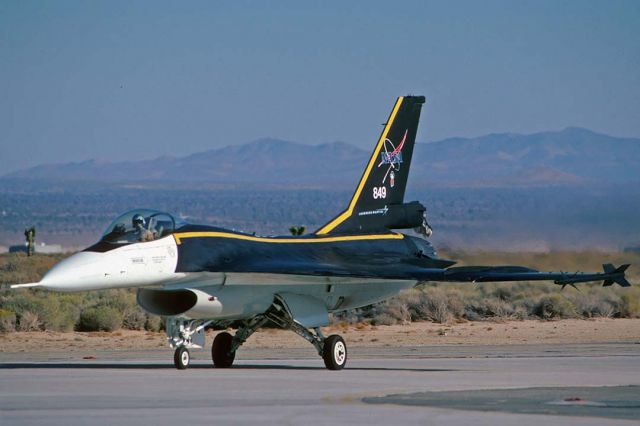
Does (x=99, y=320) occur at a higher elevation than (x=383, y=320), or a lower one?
higher

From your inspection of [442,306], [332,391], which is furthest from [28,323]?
[332,391]

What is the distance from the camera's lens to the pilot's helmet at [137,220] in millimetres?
22592

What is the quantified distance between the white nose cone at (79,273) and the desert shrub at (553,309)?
23.0 meters

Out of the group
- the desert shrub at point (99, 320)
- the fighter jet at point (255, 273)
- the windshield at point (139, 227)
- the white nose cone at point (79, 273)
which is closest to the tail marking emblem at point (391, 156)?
the fighter jet at point (255, 273)

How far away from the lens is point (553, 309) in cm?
4225

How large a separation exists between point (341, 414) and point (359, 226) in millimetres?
11521

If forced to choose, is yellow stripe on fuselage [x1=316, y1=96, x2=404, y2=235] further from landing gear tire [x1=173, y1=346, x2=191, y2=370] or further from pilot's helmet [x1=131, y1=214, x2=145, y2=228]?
pilot's helmet [x1=131, y1=214, x2=145, y2=228]

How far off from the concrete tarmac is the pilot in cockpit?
2.20 meters

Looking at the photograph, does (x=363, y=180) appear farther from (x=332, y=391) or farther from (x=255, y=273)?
(x=332, y=391)

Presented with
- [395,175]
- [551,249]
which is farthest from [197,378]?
[551,249]

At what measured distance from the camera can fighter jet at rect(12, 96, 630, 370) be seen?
22.1 meters

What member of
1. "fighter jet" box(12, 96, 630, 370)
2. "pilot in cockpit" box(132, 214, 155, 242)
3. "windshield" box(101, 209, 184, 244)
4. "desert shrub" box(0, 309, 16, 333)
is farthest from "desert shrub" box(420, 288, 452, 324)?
"pilot in cockpit" box(132, 214, 155, 242)

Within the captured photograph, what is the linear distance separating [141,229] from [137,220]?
19 cm

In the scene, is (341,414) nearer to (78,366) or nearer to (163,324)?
(78,366)
